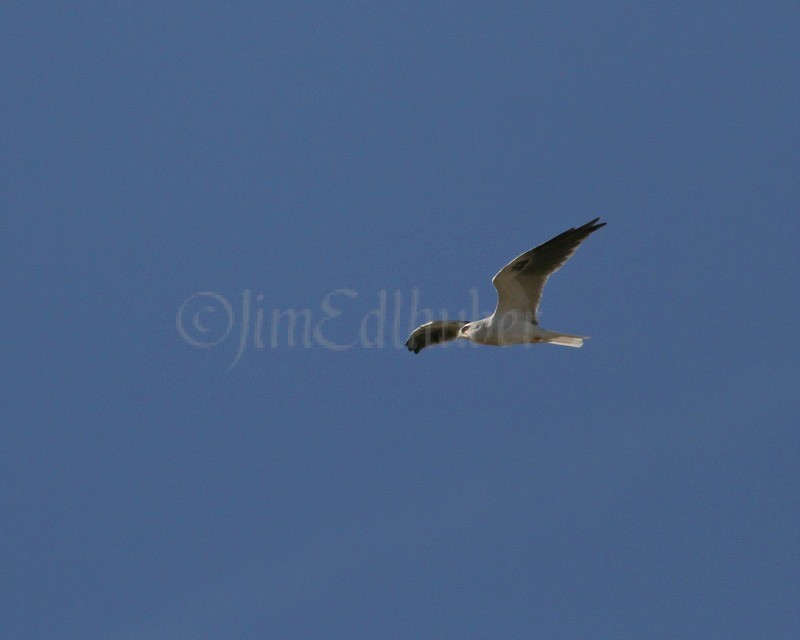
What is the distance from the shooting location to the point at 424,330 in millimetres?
19688

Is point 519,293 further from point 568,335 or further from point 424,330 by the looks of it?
point 424,330

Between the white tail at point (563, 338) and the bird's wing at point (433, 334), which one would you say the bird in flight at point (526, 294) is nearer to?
the white tail at point (563, 338)

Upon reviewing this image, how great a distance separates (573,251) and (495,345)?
5.92ft

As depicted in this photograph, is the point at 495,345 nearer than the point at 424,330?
Answer: Yes

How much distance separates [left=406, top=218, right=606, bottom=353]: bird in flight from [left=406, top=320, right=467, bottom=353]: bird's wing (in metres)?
0.90

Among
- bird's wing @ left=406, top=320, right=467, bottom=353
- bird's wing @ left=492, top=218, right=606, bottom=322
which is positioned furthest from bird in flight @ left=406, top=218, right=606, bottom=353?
bird's wing @ left=406, top=320, right=467, bottom=353

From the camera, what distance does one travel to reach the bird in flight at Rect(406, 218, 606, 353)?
17594mm

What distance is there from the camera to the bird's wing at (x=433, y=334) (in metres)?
19.5

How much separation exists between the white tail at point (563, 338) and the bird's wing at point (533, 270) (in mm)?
279

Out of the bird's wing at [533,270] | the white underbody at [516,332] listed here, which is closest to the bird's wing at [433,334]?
the white underbody at [516,332]

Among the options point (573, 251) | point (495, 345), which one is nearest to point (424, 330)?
point (495, 345)

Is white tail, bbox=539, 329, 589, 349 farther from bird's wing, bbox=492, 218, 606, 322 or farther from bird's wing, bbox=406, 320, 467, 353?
bird's wing, bbox=406, 320, 467, 353

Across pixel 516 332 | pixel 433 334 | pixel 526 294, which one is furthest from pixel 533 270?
pixel 433 334

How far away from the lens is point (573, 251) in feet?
57.9
